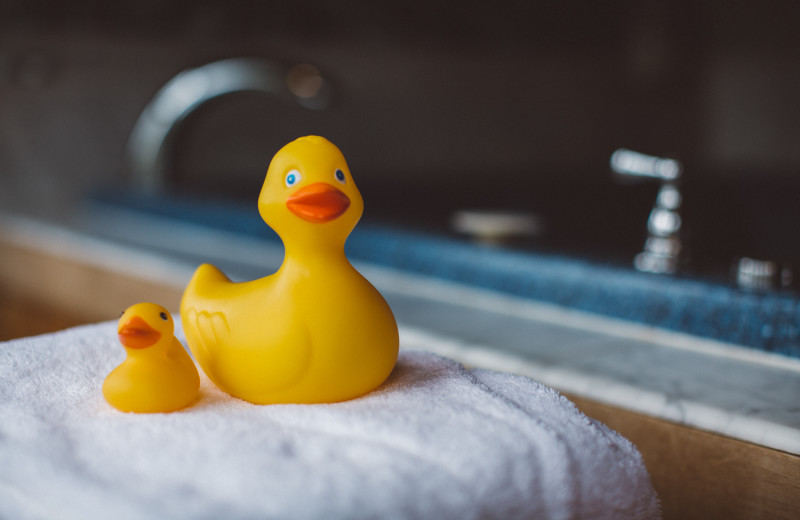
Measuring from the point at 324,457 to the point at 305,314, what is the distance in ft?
0.28

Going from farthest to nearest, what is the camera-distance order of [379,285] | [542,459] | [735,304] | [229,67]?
[229,67]
[379,285]
[735,304]
[542,459]

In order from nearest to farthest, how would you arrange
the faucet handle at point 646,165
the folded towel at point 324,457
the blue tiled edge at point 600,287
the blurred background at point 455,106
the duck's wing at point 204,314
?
the folded towel at point 324,457
the duck's wing at point 204,314
the blue tiled edge at point 600,287
the faucet handle at point 646,165
the blurred background at point 455,106

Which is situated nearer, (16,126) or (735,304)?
(735,304)

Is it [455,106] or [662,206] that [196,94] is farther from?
[662,206]

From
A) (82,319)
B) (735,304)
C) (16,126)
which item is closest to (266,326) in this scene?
(735,304)

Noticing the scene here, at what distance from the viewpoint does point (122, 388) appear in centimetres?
39

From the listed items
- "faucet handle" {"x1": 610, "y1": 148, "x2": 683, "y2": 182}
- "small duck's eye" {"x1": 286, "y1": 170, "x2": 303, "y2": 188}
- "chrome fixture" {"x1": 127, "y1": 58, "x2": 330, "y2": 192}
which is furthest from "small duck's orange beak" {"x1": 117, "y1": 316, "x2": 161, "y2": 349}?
"chrome fixture" {"x1": 127, "y1": 58, "x2": 330, "y2": 192}

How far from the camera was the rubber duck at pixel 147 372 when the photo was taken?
1.28 ft

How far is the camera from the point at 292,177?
0.41 meters

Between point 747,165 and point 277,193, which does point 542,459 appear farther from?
point 747,165

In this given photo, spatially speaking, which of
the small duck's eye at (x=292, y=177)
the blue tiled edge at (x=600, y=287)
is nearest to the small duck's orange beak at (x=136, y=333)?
the small duck's eye at (x=292, y=177)

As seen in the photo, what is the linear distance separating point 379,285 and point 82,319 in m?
0.54

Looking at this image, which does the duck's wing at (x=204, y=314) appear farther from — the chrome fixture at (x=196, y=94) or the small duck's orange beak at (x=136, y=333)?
the chrome fixture at (x=196, y=94)

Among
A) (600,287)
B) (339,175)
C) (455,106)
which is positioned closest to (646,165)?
(600,287)
